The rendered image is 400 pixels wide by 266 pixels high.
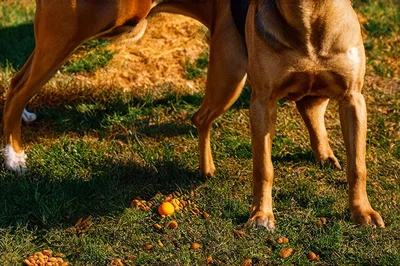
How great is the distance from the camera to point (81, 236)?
4.02m

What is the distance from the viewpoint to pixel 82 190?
448cm

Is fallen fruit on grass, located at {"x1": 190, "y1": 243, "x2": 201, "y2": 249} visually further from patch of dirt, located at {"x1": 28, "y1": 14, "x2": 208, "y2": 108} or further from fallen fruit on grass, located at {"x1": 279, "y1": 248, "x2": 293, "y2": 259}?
patch of dirt, located at {"x1": 28, "y1": 14, "x2": 208, "y2": 108}

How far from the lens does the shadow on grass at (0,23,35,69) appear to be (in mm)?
6328

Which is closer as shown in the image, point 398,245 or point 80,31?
point 398,245

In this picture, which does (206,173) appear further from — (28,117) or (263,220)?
(28,117)

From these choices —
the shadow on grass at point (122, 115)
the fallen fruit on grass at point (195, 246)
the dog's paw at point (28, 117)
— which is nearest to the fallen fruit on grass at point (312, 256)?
the fallen fruit on grass at point (195, 246)

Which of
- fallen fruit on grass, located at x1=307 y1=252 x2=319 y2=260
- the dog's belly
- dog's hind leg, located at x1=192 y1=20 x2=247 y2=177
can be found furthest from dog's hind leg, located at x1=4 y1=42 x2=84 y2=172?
fallen fruit on grass, located at x1=307 y1=252 x2=319 y2=260

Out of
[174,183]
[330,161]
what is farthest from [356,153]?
[174,183]

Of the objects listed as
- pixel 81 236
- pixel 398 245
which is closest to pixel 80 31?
pixel 81 236

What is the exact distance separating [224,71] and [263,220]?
3.31 ft

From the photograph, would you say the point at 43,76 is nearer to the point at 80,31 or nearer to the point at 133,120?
the point at 80,31

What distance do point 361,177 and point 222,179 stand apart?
1.05 meters

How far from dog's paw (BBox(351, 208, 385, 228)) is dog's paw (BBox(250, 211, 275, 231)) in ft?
1.62

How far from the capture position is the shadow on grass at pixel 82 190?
4211mm
